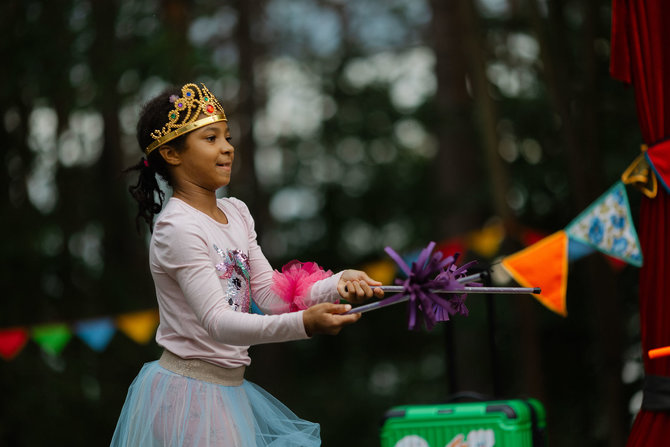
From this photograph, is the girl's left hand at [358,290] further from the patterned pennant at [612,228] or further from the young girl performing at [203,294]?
the patterned pennant at [612,228]

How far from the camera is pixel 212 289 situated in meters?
2.26

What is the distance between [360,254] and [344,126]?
6.26 ft

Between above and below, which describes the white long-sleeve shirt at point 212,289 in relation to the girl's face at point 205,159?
below

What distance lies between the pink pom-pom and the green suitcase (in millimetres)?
1266

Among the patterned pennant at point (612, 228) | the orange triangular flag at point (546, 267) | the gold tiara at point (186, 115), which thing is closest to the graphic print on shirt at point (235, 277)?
the gold tiara at point (186, 115)

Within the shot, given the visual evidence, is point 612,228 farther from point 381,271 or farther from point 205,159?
point 381,271

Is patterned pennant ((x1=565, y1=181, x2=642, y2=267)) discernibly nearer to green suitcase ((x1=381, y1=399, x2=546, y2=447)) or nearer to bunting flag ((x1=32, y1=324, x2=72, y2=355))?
green suitcase ((x1=381, y1=399, x2=546, y2=447))

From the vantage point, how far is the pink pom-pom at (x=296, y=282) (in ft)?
8.01

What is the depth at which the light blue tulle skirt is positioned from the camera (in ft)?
7.64

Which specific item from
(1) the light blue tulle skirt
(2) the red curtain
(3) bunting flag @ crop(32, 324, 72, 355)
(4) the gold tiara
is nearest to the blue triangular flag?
(2) the red curtain

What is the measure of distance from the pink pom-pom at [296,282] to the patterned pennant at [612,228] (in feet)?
5.27

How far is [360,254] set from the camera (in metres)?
12.9

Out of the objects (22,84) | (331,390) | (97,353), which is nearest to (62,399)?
(97,353)

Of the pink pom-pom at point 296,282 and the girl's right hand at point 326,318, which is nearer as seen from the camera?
the girl's right hand at point 326,318
